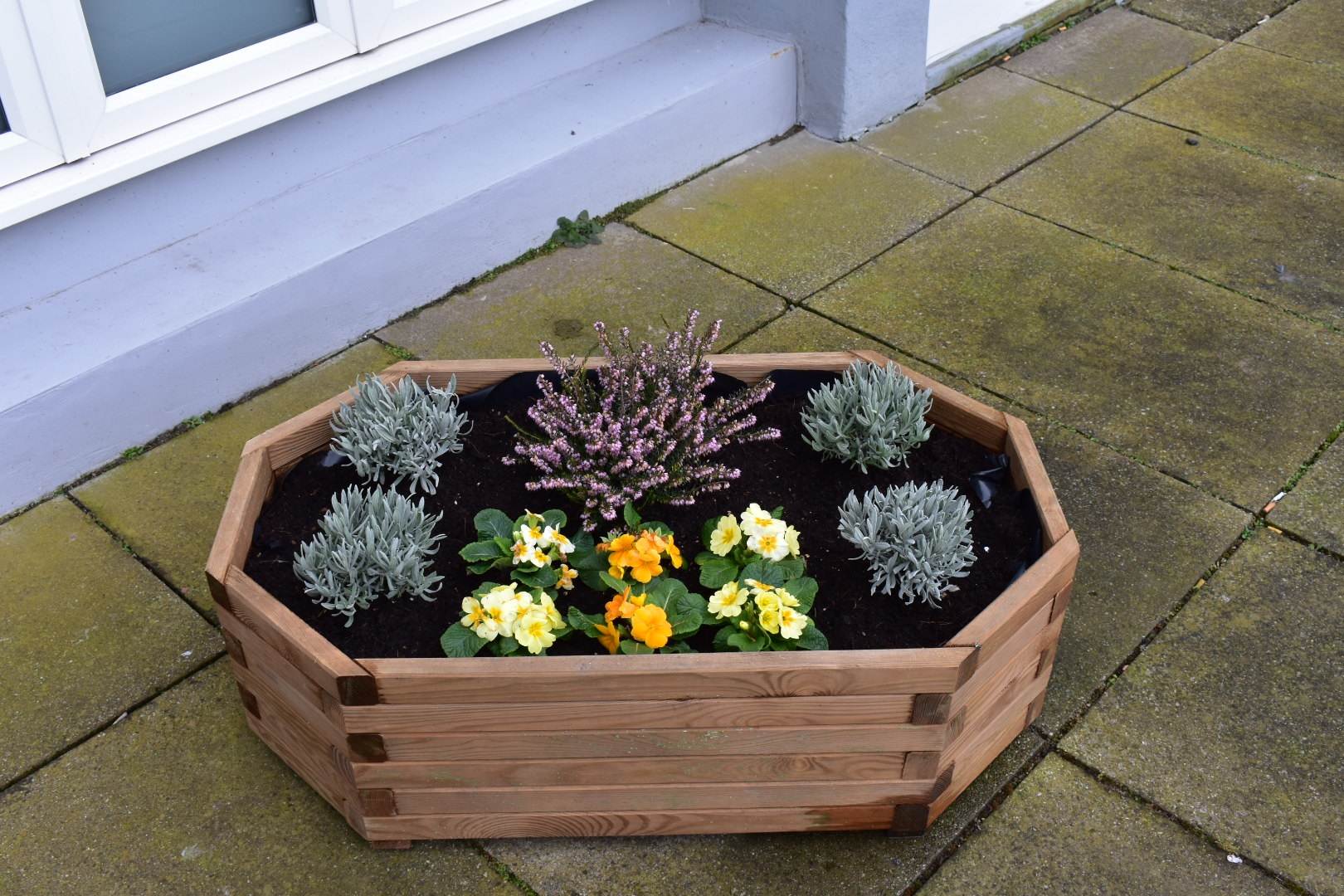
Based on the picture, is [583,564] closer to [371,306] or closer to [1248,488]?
[371,306]

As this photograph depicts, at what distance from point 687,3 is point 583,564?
3.29 meters

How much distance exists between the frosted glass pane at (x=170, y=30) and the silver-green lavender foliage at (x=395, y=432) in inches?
56.2

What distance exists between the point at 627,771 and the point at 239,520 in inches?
40.4

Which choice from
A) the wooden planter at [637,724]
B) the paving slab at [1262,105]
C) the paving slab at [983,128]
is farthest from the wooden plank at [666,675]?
the paving slab at [1262,105]

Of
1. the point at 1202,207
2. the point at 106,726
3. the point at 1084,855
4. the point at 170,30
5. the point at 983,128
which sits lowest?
the point at 1084,855

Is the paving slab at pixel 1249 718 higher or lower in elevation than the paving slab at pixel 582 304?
lower

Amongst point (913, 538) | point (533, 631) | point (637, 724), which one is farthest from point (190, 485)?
point (913, 538)

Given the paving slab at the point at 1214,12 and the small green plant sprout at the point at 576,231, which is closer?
the small green plant sprout at the point at 576,231

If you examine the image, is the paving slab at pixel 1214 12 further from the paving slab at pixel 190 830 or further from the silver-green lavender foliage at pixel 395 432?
the paving slab at pixel 190 830

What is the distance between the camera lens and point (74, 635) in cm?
321

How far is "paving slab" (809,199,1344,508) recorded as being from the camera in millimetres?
3850

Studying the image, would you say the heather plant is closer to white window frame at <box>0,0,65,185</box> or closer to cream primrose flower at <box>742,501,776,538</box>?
cream primrose flower at <box>742,501,776,538</box>

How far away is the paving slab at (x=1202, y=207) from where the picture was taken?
458cm

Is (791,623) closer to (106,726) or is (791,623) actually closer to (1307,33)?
(106,726)
